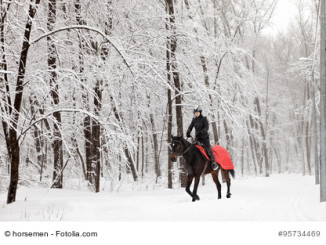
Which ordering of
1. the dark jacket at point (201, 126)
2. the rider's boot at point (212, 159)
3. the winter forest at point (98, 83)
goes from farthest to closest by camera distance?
the rider's boot at point (212, 159), the dark jacket at point (201, 126), the winter forest at point (98, 83)

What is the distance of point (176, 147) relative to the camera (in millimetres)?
9289

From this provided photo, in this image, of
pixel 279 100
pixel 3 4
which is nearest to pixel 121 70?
pixel 3 4

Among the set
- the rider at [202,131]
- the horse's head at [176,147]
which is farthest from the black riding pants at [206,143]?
the horse's head at [176,147]

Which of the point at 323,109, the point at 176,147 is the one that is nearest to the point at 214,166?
the point at 176,147

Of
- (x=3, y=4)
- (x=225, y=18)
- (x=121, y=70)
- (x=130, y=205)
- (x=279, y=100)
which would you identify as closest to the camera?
(x=3, y=4)

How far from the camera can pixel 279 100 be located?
3675 centimetres

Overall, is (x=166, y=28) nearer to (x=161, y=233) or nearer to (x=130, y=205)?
(x=130, y=205)

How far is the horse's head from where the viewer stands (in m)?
9.18

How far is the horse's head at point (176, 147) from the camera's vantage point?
361 inches

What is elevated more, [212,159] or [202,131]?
[202,131]

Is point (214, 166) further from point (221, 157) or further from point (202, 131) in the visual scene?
point (202, 131)

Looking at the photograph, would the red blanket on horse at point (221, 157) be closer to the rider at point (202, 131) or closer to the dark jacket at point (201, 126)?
the rider at point (202, 131)

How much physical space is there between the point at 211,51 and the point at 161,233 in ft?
30.6

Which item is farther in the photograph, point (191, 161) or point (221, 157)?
point (221, 157)
